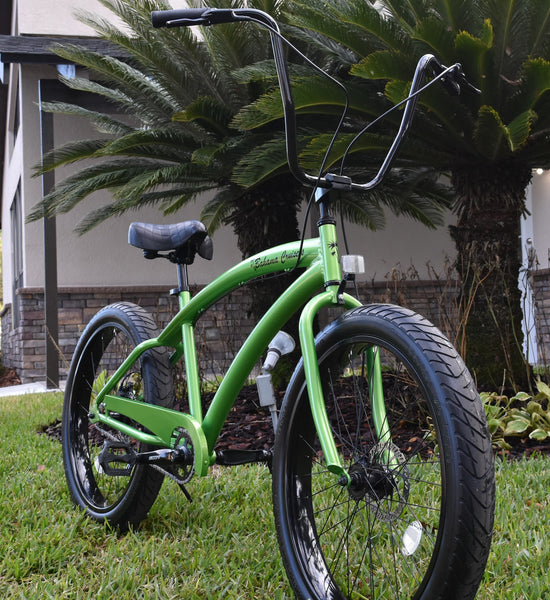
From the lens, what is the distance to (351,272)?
190 centimetres

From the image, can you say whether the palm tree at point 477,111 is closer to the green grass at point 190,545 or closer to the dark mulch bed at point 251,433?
the dark mulch bed at point 251,433

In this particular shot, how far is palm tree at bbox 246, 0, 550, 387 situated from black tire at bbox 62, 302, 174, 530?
2.05 m

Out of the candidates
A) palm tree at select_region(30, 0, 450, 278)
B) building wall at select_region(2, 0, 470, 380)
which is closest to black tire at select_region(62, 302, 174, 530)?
palm tree at select_region(30, 0, 450, 278)

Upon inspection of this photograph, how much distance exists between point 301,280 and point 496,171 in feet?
12.2

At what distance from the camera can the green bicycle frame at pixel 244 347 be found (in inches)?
73.6

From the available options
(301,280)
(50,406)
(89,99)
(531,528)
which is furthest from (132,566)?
(89,99)

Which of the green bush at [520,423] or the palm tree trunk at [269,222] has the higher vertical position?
the palm tree trunk at [269,222]

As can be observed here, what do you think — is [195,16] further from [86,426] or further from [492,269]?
[492,269]

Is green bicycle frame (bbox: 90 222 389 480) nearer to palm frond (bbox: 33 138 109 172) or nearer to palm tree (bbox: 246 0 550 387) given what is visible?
palm tree (bbox: 246 0 550 387)

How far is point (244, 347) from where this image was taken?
224 cm

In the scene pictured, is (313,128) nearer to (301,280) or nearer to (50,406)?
(50,406)

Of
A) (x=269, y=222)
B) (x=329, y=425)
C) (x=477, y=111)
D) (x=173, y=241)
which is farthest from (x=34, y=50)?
(x=329, y=425)

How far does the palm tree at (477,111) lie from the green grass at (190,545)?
1.90 m

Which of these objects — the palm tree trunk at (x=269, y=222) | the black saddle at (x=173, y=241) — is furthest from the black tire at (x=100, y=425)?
the palm tree trunk at (x=269, y=222)
